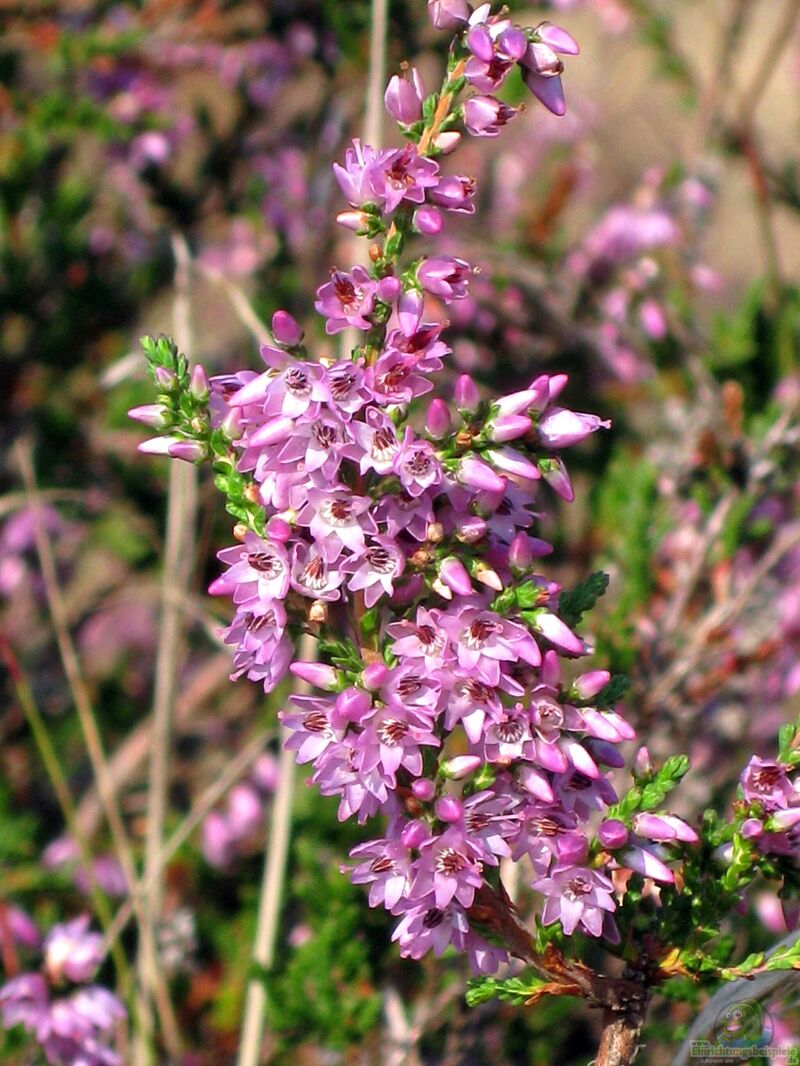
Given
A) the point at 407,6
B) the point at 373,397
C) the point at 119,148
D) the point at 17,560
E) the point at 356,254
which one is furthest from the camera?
the point at 17,560

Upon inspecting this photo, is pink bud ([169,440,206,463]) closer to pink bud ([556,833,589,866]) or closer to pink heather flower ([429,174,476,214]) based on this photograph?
pink heather flower ([429,174,476,214])

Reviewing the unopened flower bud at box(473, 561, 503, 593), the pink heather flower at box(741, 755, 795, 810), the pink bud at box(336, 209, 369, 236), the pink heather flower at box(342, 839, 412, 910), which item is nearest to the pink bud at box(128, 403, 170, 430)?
the pink bud at box(336, 209, 369, 236)

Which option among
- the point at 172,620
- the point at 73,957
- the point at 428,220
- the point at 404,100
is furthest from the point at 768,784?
the point at 172,620

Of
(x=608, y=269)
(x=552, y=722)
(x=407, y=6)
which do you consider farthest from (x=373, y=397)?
(x=608, y=269)

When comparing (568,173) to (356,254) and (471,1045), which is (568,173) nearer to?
(356,254)

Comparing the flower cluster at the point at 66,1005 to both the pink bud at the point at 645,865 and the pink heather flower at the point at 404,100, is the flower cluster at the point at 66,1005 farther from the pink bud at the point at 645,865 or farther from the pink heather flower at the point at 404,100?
the pink heather flower at the point at 404,100
